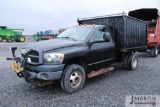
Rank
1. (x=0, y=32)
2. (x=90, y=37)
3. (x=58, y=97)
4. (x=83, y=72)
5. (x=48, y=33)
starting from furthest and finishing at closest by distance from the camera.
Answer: (x=48, y=33)
(x=0, y=32)
(x=90, y=37)
(x=83, y=72)
(x=58, y=97)

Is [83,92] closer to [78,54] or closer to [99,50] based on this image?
[78,54]

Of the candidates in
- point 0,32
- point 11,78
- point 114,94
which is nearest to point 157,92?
point 114,94

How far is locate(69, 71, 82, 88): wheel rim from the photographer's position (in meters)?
4.38

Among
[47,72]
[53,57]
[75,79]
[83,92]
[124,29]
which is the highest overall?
[124,29]

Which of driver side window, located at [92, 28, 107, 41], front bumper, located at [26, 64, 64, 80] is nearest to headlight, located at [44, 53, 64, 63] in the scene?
front bumper, located at [26, 64, 64, 80]

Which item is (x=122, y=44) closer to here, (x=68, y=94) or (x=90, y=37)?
(x=90, y=37)

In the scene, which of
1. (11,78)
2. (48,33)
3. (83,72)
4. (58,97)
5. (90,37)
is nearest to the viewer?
(58,97)

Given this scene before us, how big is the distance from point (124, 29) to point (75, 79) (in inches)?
113

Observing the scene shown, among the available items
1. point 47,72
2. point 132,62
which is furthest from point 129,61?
point 47,72

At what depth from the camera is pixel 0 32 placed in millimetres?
29266

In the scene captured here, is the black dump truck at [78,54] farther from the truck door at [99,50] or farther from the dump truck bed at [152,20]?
the dump truck bed at [152,20]

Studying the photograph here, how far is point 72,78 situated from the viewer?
14.4ft

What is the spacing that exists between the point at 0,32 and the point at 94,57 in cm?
2859

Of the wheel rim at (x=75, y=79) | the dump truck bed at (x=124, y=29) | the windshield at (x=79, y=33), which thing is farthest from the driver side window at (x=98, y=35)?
the wheel rim at (x=75, y=79)
